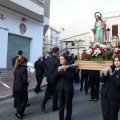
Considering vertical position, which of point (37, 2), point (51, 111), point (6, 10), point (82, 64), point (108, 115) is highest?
point (37, 2)

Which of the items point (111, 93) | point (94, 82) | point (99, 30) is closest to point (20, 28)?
point (99, 30)

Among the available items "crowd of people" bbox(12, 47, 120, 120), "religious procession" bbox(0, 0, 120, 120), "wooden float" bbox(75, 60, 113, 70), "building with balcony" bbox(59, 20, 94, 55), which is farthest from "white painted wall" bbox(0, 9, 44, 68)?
"building with balcony" bbox(59, 20, 94, 55)

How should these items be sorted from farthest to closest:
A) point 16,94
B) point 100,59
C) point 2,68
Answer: point 2,68 → point 16,94 → point 100,59

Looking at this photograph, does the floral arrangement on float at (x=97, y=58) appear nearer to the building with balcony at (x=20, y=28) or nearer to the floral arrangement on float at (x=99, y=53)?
the floral arrangement on float at (x=99, y=53)

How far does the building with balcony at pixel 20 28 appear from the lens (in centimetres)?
1453

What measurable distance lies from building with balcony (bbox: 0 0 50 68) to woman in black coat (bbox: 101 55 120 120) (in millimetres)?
10279

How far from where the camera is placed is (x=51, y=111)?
7.66m

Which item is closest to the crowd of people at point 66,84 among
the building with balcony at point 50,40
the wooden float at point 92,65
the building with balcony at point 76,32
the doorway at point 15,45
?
the wooden float at point 92,65

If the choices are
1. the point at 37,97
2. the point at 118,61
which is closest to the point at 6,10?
the point at 37,97

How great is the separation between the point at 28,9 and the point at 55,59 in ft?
31.9

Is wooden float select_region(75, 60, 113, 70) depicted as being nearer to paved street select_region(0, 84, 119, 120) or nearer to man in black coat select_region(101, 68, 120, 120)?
man in black coat select_region(101, 68, 120, 120)

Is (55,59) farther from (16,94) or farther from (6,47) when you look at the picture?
(6,47)

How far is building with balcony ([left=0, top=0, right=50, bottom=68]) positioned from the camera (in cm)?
1453

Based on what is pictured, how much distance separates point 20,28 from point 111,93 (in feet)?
40.2
